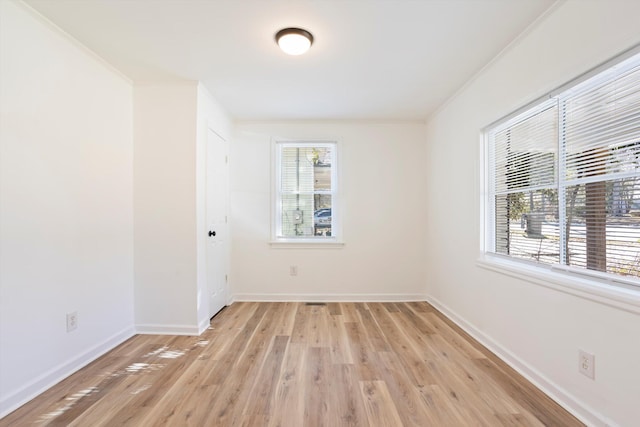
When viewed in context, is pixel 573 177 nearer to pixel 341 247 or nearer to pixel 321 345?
pixel 321 345

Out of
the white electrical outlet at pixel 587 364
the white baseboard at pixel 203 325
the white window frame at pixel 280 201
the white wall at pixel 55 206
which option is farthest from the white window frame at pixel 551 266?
the white wall at pixel 55 206

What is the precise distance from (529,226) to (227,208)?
3.20 meters

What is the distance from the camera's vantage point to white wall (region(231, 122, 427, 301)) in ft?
12.7

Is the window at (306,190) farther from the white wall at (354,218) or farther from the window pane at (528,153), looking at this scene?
the window pane at (528,153)

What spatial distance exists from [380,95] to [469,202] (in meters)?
1.46

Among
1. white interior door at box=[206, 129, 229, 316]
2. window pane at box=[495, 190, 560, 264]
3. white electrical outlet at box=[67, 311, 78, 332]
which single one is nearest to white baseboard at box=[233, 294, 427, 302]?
white interior door at box=[206, 129, 229, 316]

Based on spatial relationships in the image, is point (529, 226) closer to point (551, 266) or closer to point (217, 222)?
point (551, 266)

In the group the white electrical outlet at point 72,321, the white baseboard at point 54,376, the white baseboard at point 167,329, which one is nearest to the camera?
the white baseboard at point 54,376

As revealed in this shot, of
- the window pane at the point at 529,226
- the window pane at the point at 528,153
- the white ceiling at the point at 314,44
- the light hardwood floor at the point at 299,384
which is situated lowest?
the light hardwood floor at the point at 299,384

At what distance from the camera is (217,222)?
3.35 metres

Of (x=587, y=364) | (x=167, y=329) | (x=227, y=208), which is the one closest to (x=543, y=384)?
(x=587, y=364)

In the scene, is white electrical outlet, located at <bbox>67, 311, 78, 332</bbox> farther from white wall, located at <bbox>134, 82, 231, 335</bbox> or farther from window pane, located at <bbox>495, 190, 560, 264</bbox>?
window pane, located at <bbox>495, 190, 560, 264</bbox>

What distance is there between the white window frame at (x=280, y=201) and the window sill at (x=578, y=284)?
2.02 m

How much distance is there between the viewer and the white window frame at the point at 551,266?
4.71 feet
